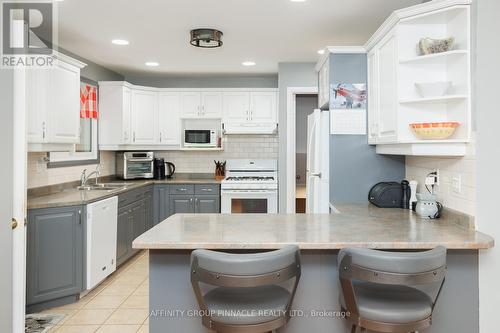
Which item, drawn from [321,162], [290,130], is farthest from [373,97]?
[290,130]

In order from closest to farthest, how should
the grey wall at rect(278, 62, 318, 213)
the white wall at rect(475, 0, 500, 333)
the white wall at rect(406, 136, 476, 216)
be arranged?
1. the white wall at rect(475, 0, 500, 333)
2. the white wall at rect(406, 136, 476, 216)
3. the grey wall at rect(278, 62, 318, 213)

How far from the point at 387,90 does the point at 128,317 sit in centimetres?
277

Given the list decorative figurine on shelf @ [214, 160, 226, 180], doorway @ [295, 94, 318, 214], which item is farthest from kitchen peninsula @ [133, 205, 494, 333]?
doorway @ [295, 94, 318, 214]

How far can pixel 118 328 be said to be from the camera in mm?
2936

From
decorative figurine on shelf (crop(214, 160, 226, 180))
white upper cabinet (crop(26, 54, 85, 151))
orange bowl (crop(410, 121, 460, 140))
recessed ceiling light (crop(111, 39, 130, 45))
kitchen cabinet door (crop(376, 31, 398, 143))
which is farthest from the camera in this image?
decorative figurine on shelf (crop(214, 160, 226, 180))

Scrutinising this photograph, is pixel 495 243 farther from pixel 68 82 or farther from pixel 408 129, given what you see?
pixel 68 82

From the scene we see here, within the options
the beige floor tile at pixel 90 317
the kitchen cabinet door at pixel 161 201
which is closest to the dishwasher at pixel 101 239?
the beige floor tile at pixel 90 317

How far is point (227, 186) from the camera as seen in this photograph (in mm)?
5281

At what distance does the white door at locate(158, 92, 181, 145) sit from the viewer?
573cm

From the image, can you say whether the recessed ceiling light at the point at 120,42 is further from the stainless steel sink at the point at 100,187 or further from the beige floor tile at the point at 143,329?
the beige floor tile at the point at 143,329

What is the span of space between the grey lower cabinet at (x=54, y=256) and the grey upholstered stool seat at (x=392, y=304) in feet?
8.26

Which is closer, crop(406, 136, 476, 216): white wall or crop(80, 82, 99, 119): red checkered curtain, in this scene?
crop(406, 136, 476, 216): white wall

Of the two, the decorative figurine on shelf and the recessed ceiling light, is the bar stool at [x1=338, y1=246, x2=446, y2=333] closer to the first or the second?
the recessed ceiling light

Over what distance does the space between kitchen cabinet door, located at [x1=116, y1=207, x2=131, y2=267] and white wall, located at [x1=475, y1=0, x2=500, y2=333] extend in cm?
350
